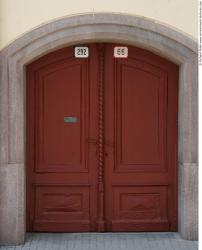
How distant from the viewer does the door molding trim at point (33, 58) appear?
323 inches

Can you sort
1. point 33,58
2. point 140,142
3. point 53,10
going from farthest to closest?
point 140,142 → point 33,58 → point 53,10

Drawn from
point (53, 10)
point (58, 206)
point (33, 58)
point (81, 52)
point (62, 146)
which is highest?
point (53, 10)

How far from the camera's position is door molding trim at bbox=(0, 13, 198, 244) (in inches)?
323

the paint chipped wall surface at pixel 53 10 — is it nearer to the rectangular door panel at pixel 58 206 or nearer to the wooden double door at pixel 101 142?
the wooden double door at pixel 101 142

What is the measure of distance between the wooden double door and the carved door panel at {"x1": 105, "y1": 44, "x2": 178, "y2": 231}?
0.01 metres

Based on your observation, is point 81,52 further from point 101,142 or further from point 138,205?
point 138,205

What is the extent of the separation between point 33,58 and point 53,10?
671mm

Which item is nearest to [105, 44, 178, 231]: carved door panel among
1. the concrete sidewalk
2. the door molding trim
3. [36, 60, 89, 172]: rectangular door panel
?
the concrete sidewalk

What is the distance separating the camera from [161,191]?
348 inches

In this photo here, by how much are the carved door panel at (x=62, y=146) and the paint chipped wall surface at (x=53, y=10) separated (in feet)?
2.22

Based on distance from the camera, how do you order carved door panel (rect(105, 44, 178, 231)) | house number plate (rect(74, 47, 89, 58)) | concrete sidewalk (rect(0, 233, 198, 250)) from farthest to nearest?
1. carved door panel (rect(105, 44, 178, 231))
2. house number plate (rect(74, 47, 89, 58))
3. concrete sidewalk (rect(0, 233, 198, 250))

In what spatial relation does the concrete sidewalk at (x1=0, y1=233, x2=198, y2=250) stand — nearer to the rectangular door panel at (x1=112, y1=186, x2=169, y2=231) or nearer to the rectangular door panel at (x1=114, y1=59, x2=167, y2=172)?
the rectangular door panel at (x1=112, y1=186, x2=169, y2=231)

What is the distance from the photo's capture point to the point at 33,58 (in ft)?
27.5

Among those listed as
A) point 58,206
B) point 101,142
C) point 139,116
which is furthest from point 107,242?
point 139,116
